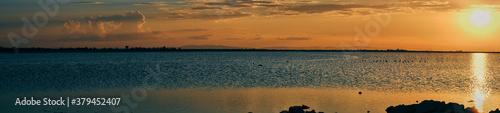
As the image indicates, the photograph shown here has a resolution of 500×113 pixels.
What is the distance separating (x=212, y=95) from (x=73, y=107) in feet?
33.4

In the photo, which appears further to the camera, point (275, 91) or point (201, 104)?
point (275, 91)

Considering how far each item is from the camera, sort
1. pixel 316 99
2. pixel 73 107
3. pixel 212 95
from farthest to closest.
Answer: pixel 212 95 → pixel 316 99 → pixel 73 107

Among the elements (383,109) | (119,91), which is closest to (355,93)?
(383,109)

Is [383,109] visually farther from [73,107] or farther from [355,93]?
[73,107]

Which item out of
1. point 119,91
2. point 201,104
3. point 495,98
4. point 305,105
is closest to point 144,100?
point 201,104

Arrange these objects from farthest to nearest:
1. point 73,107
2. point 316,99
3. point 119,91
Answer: point 119,91, point 316,99, point 73,107

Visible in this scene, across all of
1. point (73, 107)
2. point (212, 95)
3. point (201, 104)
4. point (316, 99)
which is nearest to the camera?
point (73, 107)

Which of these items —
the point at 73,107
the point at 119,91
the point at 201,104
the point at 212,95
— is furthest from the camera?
the point at 119,91

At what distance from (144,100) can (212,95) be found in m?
5.33

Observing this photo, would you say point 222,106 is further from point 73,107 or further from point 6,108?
point 6,108

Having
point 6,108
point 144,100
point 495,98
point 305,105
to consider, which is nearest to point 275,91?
point 305,105

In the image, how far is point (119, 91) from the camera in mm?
36312

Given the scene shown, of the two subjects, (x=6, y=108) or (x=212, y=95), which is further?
(x=212, y=95)

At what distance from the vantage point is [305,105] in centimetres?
2802
